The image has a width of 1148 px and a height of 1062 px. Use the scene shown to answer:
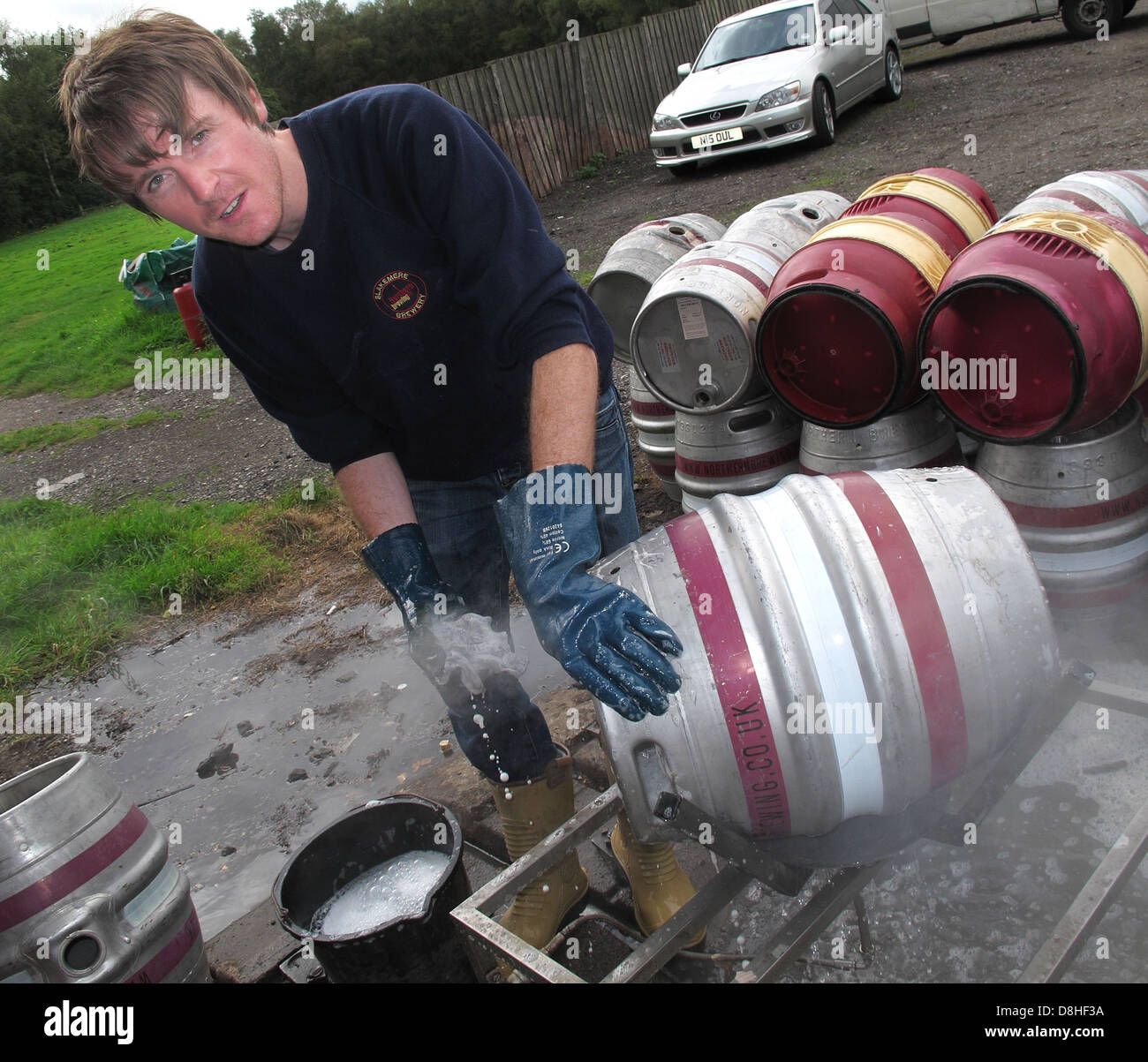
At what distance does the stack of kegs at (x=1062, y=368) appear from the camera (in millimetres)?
2152

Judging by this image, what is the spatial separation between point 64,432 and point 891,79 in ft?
31.1

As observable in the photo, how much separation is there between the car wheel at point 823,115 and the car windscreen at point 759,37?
61 centimetres

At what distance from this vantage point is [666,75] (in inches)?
514

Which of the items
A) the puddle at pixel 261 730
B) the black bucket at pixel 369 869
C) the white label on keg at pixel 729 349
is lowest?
the puddle at pixel 261 730

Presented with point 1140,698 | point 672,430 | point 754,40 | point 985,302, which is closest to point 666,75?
point 754,40

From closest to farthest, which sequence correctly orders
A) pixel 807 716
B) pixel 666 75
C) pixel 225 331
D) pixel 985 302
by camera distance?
pixel 807 716 → pixel 225 331 → pixel 985 302 → pixel 666 75

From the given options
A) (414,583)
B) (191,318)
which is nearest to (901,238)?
(414,583)

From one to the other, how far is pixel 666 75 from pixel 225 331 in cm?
1271

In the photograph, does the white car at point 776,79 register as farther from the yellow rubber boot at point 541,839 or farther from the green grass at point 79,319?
the yellow rubber boot at point 541,839

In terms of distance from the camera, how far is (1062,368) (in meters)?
2.26

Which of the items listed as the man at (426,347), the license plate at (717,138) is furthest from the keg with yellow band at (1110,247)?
the license plate at (717,138)

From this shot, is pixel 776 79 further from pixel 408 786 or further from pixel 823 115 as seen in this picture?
pixel 408 786

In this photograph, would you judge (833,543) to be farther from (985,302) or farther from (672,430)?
(672,430)

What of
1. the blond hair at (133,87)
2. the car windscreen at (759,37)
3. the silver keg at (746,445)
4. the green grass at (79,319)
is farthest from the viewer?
the green grass at (79,319)
